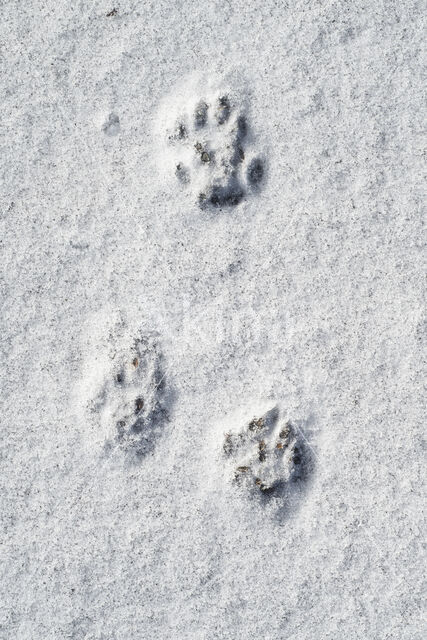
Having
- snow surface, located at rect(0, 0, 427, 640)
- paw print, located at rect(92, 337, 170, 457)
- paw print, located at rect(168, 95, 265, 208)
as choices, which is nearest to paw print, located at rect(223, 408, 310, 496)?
snow surface, located at rect(0, 0, 427, 640)

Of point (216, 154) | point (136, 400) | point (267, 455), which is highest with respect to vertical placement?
point (216, 154)

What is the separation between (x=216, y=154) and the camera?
150cm

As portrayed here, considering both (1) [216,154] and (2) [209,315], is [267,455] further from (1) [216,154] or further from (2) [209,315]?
(1) [216,154]

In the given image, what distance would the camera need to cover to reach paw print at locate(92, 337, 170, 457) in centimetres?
153

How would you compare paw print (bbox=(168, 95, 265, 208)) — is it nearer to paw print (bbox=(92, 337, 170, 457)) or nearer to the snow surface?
the snow surface

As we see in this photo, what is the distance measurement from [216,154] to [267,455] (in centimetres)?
77

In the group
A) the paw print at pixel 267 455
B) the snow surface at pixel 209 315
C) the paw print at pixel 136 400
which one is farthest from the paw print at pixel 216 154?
the paw print at pixel 267 455

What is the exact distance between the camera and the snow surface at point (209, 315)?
153 centimetres

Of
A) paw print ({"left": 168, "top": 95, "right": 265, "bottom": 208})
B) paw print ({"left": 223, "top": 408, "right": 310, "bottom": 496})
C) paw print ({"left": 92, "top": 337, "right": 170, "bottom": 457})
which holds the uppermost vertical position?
paw print ({"left": 168, "top": 95, "right": 265, "bottom": 208})

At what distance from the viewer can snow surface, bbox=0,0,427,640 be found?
1527mm

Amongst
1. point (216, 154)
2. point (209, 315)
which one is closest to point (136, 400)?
point (209, 315)

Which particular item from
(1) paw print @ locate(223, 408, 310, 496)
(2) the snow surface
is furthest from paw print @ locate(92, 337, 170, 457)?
(1) paw print @ locate(223, 408, 310, 496)

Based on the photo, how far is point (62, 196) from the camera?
156 cm

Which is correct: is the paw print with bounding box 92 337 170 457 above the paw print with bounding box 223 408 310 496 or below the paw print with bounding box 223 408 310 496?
above
